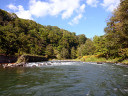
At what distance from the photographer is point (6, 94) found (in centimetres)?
525

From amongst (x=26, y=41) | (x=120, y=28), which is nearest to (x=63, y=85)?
(x=120, y=28)

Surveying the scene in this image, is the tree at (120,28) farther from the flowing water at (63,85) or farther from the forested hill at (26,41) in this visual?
the forested hill at (26,41)

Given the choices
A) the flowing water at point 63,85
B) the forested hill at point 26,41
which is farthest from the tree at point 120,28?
the forested hill at point 26,41

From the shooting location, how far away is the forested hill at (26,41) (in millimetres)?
33094

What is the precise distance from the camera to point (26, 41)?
144ft

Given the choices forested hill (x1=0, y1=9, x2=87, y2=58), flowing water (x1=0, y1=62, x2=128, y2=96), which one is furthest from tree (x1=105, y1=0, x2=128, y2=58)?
forested hill (x1=0, y1=9, x2=87, y2=58)

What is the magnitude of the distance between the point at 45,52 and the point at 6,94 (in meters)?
89.0

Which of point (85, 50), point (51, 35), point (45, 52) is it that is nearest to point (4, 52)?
point (85, 50)

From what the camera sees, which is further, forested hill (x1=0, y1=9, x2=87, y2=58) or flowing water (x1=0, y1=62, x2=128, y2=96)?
forested hill (x1=0, y1=9, x2=87, y2=58)

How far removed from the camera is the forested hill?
3309 cm

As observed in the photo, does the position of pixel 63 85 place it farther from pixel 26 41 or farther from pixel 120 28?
pixel 26 41

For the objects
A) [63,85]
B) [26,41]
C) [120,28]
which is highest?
[26,41]

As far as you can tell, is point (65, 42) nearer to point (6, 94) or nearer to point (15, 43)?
point (15, 43)

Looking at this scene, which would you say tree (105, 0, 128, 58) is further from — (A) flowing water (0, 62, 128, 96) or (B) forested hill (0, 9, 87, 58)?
(B) forested hill (0, 9, 87, 58)
